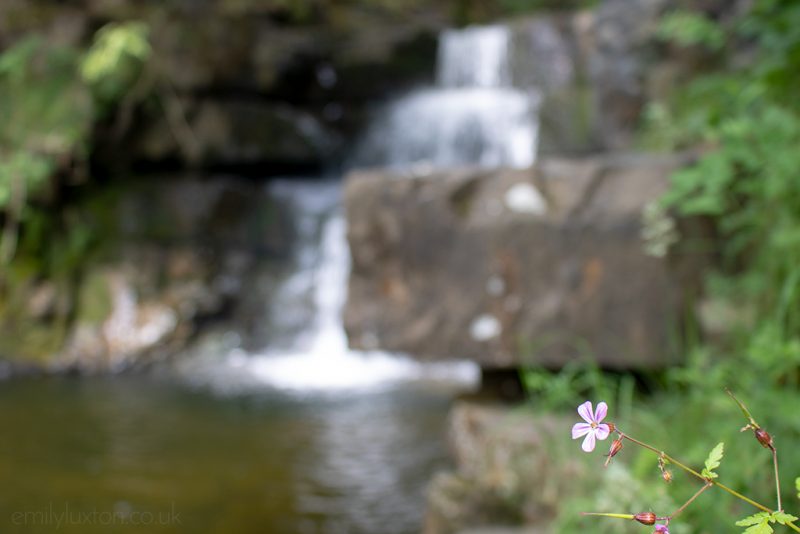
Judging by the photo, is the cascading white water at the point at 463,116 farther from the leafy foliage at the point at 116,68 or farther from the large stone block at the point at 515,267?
the large stone block at the point at 515,267

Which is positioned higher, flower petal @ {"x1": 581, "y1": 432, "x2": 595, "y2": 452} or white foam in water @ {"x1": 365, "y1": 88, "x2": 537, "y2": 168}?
white foam in water @ {"x1": 365, "y1": 88, "x2": 537, "y2": 168}

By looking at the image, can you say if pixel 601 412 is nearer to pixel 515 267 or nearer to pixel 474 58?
pixel 515 267

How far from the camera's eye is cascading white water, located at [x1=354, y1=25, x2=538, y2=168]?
7.94 meters

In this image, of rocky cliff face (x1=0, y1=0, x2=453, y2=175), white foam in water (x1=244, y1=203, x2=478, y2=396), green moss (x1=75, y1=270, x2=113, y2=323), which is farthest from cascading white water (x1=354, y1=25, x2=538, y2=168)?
green moss (x1=75, y1=270, x2=113, y2=323)

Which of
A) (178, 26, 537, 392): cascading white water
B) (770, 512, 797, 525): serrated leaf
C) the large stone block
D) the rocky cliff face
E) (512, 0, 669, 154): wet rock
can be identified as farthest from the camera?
the rocky cliff face

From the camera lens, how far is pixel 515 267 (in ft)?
9.84

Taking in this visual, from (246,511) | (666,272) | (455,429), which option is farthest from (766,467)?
(246,511)

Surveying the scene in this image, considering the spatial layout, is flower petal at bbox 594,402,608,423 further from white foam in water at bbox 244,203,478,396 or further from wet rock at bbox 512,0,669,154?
white foam in water at bbox 244,203,478,396

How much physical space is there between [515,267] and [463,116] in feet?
18.5

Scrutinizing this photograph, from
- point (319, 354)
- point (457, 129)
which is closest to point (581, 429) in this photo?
point (319, 354)

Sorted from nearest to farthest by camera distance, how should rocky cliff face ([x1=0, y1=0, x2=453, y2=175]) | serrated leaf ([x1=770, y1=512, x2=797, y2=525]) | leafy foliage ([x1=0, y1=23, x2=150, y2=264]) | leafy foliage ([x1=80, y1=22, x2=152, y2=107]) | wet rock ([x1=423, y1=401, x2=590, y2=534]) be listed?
serrated leaf ([x1=770, y1=512, x2=797, y2=525]) < wet rock ([x1=423, y1=401, x2=590, y2=534]) < leafy foliage ([x1=80, y1=22, x2=152, y2=107]) < leafy foliage ([x1=0, y1=23, x2=150, y2=264]) < rocky cliff face ([x1=0, y1=0, x2=453, y2=175])

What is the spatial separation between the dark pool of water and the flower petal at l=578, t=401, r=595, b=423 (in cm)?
274

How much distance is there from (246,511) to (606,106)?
401cm

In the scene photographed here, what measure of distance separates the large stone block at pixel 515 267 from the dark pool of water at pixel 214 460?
105 centimetres
